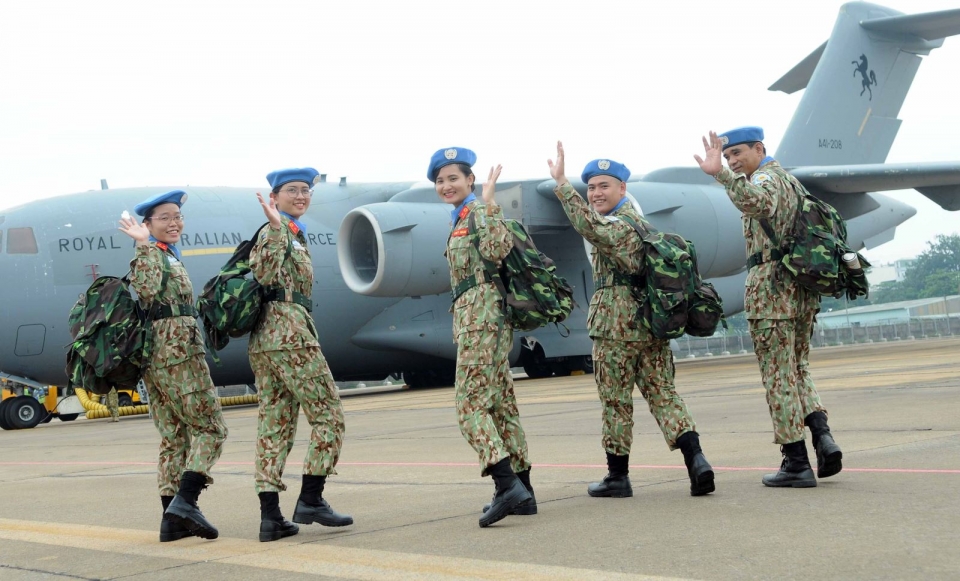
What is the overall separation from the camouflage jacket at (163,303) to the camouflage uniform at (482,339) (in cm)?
123

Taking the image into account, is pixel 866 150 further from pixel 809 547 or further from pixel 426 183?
pixel 809 547

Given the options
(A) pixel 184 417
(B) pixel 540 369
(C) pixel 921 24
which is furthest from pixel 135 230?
(C) pixel 921 24

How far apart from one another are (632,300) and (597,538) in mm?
1390

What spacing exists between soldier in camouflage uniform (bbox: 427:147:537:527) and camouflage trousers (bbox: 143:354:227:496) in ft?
3.71

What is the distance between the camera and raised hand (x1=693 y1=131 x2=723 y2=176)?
4.68 meters

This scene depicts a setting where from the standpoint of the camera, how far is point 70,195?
49.4 ft

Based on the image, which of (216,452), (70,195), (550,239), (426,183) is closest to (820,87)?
(550,239)

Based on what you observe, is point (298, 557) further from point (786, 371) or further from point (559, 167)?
point (786, 371)

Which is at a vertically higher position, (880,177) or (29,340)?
(880,177)

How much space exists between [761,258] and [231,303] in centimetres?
247

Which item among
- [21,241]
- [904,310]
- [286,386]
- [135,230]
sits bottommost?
[904,310]

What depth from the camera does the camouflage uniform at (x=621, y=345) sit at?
188 inches

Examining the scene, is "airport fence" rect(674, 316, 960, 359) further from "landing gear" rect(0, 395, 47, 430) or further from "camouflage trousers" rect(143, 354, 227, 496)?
"camouflage trousers" rect(143, 354, 227, 496)

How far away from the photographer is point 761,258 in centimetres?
499
